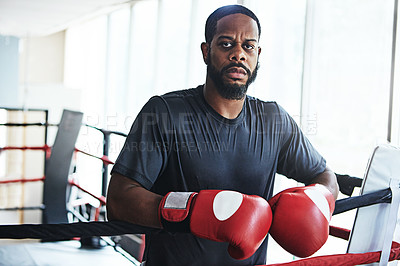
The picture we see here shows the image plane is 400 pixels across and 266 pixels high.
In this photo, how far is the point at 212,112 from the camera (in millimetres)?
1299

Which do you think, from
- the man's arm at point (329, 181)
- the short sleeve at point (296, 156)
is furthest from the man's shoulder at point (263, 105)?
the man's arm at point (329, 181)

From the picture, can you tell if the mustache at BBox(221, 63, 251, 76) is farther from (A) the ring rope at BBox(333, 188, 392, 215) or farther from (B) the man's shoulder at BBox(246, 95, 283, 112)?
(A) the ring rope at BBox(333, 188, 392, 215)

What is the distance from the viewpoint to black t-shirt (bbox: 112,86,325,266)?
117 cm

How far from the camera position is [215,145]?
4.12 feet

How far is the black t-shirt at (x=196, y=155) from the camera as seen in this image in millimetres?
1171

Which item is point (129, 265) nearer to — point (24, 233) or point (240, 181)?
point (240, 181)

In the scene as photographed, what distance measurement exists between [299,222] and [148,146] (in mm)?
472

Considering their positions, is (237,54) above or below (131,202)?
above

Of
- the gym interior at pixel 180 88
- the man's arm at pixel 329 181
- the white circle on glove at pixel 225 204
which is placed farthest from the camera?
the gym interior at pixel 180 88

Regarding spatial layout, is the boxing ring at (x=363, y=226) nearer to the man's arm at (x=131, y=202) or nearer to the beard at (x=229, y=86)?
the man's arm at (x=131, y=202)

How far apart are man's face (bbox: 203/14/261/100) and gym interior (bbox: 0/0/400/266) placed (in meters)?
0.44

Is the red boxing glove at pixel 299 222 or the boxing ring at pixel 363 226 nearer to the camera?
the boxing ring at pixel 363 226

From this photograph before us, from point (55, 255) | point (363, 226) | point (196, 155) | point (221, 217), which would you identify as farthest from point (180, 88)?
point (221, 217)

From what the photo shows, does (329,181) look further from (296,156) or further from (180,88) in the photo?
(180,88)
